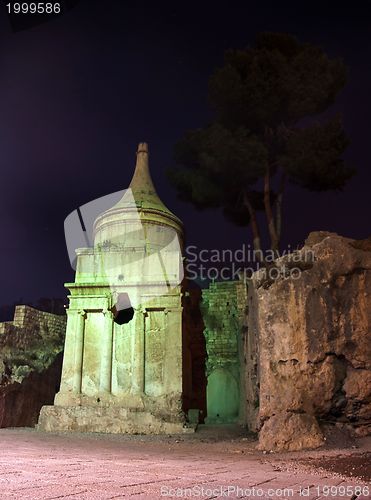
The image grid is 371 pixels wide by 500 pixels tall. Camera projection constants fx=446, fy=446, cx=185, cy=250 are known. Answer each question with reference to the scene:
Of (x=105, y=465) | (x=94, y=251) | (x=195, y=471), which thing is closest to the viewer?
(x=195, y=471)

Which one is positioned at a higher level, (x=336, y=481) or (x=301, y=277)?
(x=301, y=277)

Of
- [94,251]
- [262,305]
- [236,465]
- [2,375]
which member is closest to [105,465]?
[236,465]

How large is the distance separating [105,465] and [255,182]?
14.1m

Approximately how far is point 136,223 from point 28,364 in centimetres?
924

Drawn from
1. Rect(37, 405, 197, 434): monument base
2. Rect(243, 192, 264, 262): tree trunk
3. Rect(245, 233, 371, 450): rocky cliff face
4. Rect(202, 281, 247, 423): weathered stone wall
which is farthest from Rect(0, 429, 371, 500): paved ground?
Rect(202, 281, 247, 423): weathered stone wall

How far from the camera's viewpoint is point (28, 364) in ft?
73.2

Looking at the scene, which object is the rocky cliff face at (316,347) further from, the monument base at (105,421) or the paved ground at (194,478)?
the monument base at (105,421)

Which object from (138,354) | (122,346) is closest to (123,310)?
(122,346)

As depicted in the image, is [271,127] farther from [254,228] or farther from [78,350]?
[78,350]

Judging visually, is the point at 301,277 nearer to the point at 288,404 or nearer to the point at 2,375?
the point at 288,404

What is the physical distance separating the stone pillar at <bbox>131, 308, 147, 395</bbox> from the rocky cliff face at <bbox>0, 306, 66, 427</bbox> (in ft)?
26.6

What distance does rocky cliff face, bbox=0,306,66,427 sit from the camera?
20.8 meters

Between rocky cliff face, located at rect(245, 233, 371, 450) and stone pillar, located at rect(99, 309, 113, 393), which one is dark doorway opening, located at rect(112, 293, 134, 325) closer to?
stone pillar, located at rect(99, 309, 113, 393)

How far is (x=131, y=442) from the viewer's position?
11719 millimetres
